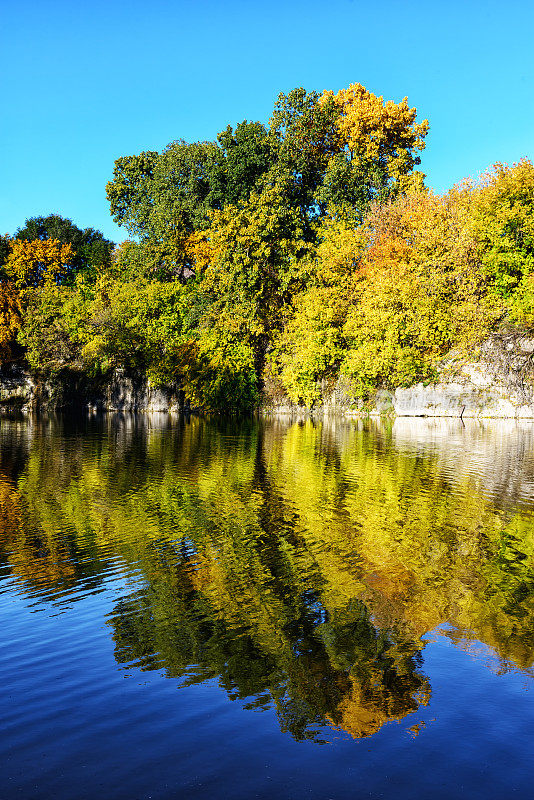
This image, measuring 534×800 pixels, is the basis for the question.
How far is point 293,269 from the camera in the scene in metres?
58.2

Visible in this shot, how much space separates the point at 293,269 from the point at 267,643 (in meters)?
52.8

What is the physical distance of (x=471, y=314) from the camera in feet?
165

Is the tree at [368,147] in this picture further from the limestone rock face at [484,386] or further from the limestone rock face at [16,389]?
the limestone rock face at [16,389]

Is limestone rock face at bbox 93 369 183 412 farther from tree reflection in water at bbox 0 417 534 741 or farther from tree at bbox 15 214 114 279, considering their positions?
tree reflection in water at bbox 0 417 534 741

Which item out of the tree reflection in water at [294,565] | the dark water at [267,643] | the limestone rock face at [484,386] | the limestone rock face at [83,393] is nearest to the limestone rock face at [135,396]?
the limestone rock face at [83,393]

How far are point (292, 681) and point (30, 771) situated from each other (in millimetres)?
2611

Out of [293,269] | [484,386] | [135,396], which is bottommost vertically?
[135,396]

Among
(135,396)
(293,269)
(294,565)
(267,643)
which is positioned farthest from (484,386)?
(267,643)

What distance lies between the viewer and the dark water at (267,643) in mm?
5156

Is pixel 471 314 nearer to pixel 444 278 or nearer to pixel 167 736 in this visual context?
pixel 444 278

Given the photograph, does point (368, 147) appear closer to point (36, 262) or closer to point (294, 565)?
point (36, 262)

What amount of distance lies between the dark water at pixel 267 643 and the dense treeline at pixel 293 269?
3725cm

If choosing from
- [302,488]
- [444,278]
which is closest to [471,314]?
[444,278]

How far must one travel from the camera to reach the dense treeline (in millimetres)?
51594
